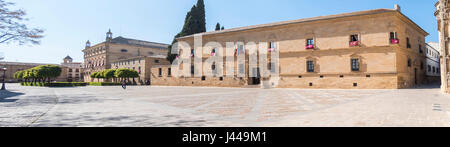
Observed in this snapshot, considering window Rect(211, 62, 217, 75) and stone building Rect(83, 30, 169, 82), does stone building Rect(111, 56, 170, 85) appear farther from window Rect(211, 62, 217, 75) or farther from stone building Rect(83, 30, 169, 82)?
window Rect(211, 62, 217, 75)

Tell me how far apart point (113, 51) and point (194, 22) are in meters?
29.4

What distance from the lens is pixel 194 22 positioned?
43.8 m

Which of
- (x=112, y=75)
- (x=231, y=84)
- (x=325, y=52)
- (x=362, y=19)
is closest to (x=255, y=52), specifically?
(x=231, y=84)

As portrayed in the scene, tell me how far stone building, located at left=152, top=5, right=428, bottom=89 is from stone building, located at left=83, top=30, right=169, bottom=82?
4252cm

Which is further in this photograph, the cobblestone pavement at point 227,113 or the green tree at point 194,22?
the green tree at point 194,22

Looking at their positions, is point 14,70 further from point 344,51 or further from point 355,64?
point 355,64

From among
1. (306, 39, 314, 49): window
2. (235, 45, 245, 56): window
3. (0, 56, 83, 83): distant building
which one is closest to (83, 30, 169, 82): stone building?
(0, 56, 83, 83): distant building

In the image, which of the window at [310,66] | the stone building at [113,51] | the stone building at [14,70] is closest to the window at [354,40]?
the window at [310,66]

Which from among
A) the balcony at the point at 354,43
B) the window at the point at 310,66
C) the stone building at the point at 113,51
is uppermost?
the stone building at the point at 113,51

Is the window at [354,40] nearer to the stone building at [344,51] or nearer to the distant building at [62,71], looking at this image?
the stone building at [344,51]

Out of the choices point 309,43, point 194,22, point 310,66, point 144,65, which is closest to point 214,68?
point 310,66

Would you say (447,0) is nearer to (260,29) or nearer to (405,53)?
(405,53)

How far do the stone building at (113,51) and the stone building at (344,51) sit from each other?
4252 centimetres

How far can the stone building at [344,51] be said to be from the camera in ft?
72.1
